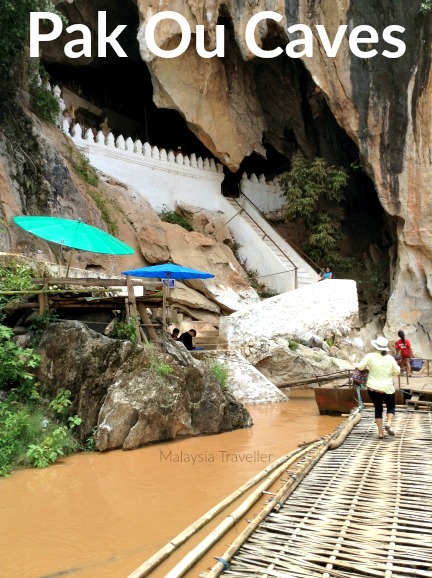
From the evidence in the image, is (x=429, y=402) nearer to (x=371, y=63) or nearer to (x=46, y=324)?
(x=46, y=324)

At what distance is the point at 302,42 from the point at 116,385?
1260 cm

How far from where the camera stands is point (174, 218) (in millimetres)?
18531

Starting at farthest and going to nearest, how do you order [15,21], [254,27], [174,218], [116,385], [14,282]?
[174,218] < [254,27] < [15,21] < [14,282] < [116,385]

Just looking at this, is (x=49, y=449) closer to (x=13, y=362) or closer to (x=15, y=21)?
(x=13, y=362)

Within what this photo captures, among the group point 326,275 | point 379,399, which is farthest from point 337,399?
point 326,275

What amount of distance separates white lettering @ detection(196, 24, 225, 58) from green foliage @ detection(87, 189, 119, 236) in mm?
5605

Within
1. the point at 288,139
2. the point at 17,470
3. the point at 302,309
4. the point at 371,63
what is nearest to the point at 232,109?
the point at 288,139

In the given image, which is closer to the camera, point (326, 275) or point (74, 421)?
point (74, 421)

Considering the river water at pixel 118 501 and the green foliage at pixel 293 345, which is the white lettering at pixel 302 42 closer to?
the green foliage at pixel 293 345

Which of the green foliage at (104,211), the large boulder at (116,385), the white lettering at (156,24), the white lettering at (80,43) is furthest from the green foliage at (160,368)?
the white lettering at (80,43)

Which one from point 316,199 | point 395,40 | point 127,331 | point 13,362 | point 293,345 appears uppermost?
point 395,40

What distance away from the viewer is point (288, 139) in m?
21.8

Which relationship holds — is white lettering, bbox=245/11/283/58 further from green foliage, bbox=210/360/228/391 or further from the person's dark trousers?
the person's dark trousers

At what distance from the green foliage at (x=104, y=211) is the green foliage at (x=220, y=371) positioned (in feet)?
18.4
